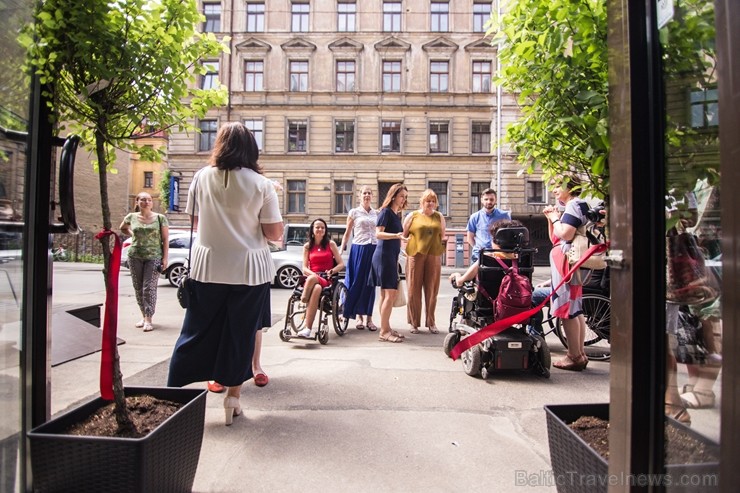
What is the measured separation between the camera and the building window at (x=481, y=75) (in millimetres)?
27500

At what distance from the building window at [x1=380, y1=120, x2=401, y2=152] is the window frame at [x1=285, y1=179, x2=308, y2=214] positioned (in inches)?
213

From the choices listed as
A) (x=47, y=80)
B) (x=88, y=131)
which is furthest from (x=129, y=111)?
(x=47, y=80)

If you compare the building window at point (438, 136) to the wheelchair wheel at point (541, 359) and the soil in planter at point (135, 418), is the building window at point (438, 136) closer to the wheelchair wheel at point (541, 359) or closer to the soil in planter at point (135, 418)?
the wheelchair wheel at point (541, 359)

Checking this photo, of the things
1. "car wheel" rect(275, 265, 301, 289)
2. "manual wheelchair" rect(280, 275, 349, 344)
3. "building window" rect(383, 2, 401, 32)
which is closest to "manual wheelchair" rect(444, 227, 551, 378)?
"manual wheelchair" rect(280, 275, 349, 344)

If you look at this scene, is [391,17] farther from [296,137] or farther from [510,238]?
[510,238]

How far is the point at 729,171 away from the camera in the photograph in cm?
98

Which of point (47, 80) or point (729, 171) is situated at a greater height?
point (47, 80)

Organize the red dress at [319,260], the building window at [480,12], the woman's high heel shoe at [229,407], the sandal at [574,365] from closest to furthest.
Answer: the woman's high heel shoe at [229,407], the sandal at [574,365], the red dress at [319,260], the building window at [480,12]

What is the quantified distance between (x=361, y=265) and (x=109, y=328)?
15.4ft

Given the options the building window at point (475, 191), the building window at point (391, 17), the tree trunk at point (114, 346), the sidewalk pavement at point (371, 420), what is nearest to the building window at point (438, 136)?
the building window at point (475, 191)

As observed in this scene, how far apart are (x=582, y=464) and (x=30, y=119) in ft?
7.86

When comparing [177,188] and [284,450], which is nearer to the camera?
[284,450]

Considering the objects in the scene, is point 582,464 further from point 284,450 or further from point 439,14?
point 439,14

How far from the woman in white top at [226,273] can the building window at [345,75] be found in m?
26.7
